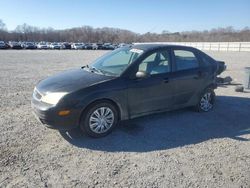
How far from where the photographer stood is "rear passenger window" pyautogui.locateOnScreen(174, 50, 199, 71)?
19.2ft

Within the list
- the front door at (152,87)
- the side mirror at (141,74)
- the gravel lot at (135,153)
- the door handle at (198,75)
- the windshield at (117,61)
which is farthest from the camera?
the door handle at (198,75)

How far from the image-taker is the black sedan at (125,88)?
452 cm

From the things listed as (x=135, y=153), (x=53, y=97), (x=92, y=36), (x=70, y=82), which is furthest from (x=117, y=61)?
(x=92, y=36)

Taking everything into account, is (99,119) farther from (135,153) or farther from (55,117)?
(135,153)

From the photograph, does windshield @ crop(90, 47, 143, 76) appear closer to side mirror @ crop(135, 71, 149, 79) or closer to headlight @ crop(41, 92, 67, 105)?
side mirror @ crop(135, 71, 149, 79)

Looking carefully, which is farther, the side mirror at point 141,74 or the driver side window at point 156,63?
the driver side window at point 156,63

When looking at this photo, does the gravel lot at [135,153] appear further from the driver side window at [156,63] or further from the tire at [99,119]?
the driver side window at [156,63]

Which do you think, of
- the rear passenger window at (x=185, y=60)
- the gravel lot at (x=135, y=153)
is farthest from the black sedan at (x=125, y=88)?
the gravel lot at (x=135, y=153)

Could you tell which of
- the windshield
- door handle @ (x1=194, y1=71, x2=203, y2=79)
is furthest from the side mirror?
door handle @ (x1=194, y1=71, x2=203, y2=79)

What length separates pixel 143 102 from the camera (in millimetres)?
5270

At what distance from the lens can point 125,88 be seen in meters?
4.95

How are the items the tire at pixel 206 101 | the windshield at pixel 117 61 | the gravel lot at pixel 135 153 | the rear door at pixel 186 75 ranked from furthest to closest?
1. the tire at pixel 206 101
2. the rear door at pixel 186 75
3. the windshield at pixel 117 61
4. the gravel lot at pixel 135 153

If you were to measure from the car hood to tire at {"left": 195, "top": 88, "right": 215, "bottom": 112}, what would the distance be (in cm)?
261

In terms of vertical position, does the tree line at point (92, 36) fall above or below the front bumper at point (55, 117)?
above
